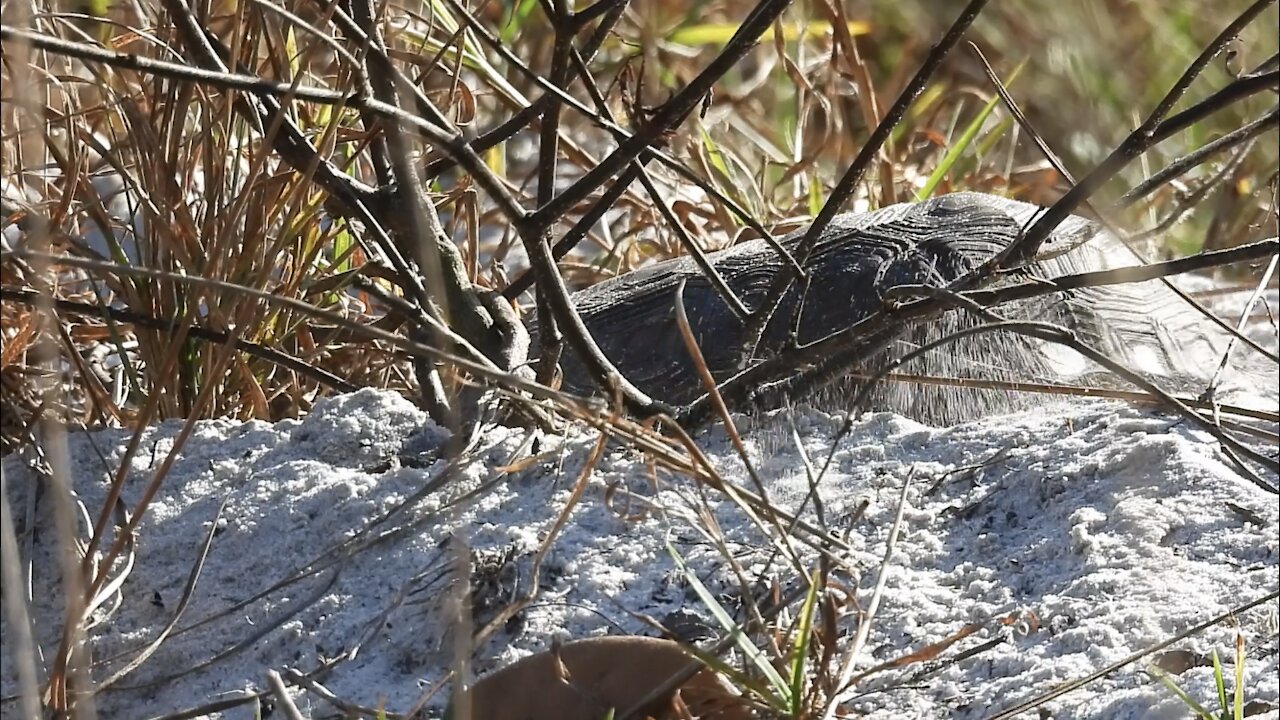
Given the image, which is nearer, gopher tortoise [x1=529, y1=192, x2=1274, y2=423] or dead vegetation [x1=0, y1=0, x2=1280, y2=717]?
dead vegetation [x1=0, y1=0, x2=1280, y2=717]

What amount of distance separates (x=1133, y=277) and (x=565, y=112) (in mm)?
2586

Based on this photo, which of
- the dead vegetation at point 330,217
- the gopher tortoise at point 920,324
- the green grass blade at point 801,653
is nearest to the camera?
the green grass blade at point 801,653

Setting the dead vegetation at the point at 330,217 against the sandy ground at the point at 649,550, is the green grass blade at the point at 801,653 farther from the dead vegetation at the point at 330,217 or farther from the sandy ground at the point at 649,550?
the sandy ground at the point at 649,550

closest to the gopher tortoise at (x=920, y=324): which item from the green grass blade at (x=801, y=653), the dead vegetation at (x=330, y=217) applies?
the dead vegetation at (x=330, y=217)

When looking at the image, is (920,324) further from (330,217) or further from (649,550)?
(330,217)

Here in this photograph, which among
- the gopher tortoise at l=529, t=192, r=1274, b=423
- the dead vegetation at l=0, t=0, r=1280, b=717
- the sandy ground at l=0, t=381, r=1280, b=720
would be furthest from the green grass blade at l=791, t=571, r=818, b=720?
the gopher tortoise at l=529, t=192, r=1274, b=423

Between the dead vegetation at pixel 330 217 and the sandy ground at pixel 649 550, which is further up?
the dead vegetation at pixel 330 217

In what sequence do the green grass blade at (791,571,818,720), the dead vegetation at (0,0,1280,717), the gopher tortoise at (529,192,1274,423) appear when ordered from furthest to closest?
1. the gopher tortoise at (529,192,1274,423)
2. the dead vegetation at (0,0,1280,717)
3. the green grass blade at (791,571,818,720)

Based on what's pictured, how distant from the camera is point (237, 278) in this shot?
157cm

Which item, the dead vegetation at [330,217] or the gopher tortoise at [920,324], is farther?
the gopher tortoise at [920,324]

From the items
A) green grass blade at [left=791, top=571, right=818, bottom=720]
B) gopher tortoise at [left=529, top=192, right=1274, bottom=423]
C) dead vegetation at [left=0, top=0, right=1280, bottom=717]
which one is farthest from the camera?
gopher tortoise at [left=529, top=192, right=1274, bottom=423]

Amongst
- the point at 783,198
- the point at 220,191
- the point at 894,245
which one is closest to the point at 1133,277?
the point at 894,245

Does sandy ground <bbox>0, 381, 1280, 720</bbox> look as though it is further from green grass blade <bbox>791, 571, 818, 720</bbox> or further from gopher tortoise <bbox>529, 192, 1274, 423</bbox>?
gopher tortoise <bbox>529, 192, 1274, 423</bbox>

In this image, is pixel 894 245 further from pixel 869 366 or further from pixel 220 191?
pixel 220 191
